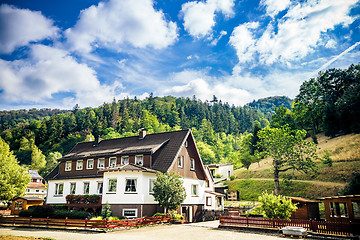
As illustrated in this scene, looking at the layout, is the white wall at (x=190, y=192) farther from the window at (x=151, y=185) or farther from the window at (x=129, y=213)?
the window at (x=129, y=213)

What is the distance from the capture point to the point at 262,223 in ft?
71.6

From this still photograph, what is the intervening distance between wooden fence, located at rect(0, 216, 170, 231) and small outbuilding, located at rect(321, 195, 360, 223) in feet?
52.9

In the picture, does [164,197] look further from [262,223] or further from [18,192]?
[18,192]

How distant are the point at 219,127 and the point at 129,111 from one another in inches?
2302

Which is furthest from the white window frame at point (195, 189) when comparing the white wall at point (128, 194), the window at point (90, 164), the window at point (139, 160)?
the window at point (90, 164)

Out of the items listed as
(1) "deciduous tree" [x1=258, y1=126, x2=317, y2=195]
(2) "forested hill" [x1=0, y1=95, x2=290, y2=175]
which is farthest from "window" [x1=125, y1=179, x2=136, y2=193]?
(2) "forested hill" [x1=0, y1=95, x2=290, y2=175]

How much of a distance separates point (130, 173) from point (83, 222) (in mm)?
6721

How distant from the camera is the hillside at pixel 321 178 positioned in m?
47.1

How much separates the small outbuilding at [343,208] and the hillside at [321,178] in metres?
20.0

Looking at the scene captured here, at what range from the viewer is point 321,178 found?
5188 cm

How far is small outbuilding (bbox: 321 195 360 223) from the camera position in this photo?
20969mm

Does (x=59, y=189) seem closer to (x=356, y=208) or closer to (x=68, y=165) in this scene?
(x=68, y=165)

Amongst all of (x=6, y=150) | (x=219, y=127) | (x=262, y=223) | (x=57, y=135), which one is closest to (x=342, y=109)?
(x=262, y=223)

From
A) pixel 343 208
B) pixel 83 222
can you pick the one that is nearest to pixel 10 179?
pixel 83 222
